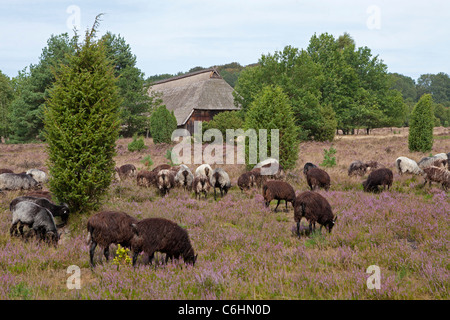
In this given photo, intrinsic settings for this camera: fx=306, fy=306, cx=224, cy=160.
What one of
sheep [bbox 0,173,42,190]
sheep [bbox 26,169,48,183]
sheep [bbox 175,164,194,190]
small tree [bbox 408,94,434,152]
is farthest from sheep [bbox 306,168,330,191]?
small tree [bbox 408,94,434,152]

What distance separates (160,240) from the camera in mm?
5551

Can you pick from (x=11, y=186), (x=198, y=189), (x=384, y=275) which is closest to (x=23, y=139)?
(x=11, y=186)

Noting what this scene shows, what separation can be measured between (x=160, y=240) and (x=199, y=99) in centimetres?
4214

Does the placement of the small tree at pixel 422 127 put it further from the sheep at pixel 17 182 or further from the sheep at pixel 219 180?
the sheep at pixel 17 182

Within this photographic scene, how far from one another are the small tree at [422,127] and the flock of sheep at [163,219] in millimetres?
8179

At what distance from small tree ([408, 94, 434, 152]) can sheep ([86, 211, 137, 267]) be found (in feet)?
76.5

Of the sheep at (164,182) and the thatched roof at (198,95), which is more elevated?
the thatched roof at (198,95)

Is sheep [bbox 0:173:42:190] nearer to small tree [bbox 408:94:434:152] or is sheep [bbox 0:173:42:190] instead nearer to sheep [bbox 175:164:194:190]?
sheep [bbox 175:164:194:190]

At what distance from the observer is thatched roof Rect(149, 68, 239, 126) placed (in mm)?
45594

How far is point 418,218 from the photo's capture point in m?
7.78

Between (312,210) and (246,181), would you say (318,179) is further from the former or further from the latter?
(312,210)

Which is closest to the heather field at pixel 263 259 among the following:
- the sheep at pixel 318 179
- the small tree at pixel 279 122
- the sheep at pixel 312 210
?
the sheep at pixel 312 210

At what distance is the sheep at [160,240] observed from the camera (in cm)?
552

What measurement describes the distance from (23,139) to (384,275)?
46.6m
